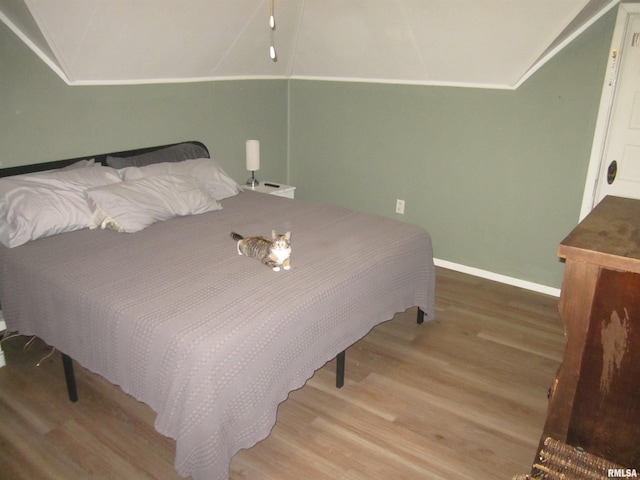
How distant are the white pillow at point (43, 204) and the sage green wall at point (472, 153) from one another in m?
2.17

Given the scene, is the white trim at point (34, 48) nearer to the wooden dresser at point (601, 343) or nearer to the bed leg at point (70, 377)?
the bed leg at point (70, 377)

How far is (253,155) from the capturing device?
3977 millimetres

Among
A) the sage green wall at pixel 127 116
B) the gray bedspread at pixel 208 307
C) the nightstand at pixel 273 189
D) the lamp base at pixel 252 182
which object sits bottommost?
the gray bedspread at pixel 208 307

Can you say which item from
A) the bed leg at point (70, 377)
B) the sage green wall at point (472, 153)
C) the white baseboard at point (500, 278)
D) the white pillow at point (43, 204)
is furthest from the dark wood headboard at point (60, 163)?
the white baseboard at point (500, 278)

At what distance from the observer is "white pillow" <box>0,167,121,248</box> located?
2.41m

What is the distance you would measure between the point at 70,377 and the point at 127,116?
1.79m

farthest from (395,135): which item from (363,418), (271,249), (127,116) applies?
(363,418)

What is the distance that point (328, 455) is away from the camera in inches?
79.6

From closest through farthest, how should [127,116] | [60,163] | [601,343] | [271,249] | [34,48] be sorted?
[601,343] < [271,249] < [34,48] < [60,163] < [127,116]

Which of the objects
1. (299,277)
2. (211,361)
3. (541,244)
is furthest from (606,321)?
(541,244)

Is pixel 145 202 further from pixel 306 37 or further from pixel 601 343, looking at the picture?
pixel 601 343

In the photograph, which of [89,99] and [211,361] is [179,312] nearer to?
[211,361]

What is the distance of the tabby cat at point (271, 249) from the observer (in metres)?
2.19

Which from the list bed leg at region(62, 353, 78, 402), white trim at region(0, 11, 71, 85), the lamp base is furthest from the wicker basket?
the lamp base
